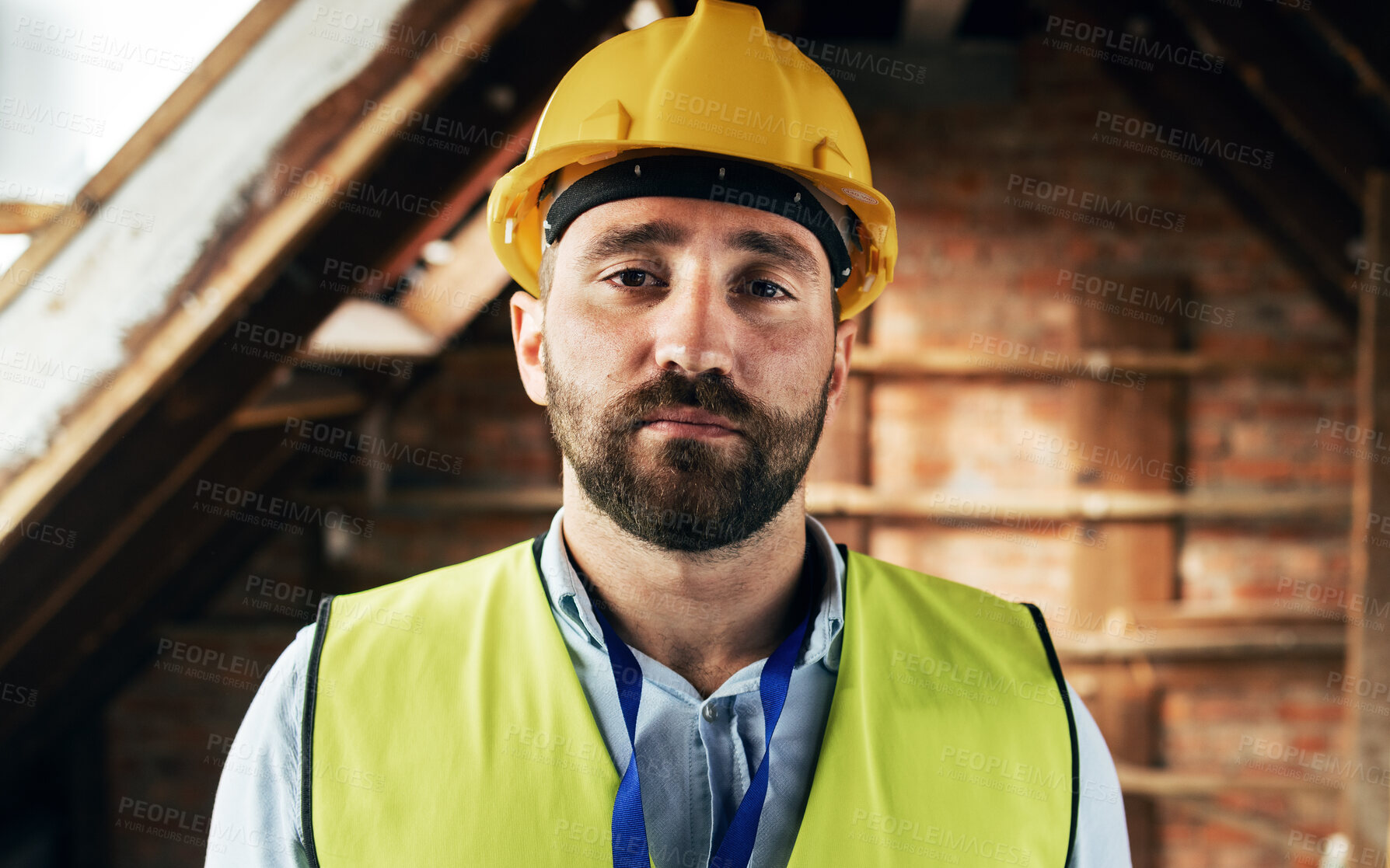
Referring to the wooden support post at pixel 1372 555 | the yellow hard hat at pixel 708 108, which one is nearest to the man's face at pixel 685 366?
the yellow hard hat at pixel 708 108

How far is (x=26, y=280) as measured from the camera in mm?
1675

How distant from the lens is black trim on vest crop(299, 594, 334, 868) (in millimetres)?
1069

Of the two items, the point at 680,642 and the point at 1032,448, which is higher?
the point at 1032,448

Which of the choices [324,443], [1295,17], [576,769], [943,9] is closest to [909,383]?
[943,9]

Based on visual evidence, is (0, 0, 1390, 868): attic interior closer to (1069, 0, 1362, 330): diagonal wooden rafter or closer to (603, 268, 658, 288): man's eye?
(1069, 0, 1362, 330): diagonal wooden rafter

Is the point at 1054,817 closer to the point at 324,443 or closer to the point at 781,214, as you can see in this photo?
the point at 781,214

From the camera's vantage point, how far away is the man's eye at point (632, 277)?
47.4 inches

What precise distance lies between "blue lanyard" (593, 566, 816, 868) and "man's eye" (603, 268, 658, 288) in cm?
47

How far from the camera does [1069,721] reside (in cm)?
125

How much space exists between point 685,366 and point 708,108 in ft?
1.32

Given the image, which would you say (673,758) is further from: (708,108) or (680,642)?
(708,108)

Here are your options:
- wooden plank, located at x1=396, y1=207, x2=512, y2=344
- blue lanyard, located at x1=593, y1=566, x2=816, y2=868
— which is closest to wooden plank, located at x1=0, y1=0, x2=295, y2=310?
blue lanyard, located at x1=593, y1=566, x2=816, y2=868

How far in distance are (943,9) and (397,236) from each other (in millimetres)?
2764

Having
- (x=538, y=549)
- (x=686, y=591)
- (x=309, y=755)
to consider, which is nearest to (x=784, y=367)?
(x=686, y=591)
